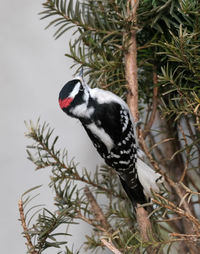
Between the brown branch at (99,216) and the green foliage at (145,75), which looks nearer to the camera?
the green foliage at (145,75)

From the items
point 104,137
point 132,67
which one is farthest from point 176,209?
point 104,137

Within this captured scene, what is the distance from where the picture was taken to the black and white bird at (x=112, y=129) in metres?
0.74

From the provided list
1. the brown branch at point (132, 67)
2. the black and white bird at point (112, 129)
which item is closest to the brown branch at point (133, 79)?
the brown branch at point (132, 67)

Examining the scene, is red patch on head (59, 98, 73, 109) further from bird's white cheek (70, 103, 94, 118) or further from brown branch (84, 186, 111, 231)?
brown branch (84, 186, 111, 231)

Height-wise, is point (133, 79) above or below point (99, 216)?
above

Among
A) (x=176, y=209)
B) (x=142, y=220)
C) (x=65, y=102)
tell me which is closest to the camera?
(x=176, y=209)

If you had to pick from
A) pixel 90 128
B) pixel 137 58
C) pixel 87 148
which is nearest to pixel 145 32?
pixel 137 58

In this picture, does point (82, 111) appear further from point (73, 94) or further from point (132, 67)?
point (132, 67)

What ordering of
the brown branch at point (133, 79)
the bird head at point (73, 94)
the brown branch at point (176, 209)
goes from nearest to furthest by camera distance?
the brown branch at point (176, 209) < the brown branch at point (133, 79) < the bird head at point (73, 94)

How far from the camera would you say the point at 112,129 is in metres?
0.81

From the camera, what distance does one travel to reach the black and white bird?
29.2 inches

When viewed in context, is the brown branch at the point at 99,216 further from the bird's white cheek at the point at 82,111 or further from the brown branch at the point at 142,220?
the bird's white cheek at the point at 82,111

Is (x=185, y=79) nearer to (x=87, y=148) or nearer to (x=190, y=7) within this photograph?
(x=190, y=7)

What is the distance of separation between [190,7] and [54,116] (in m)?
1.03
